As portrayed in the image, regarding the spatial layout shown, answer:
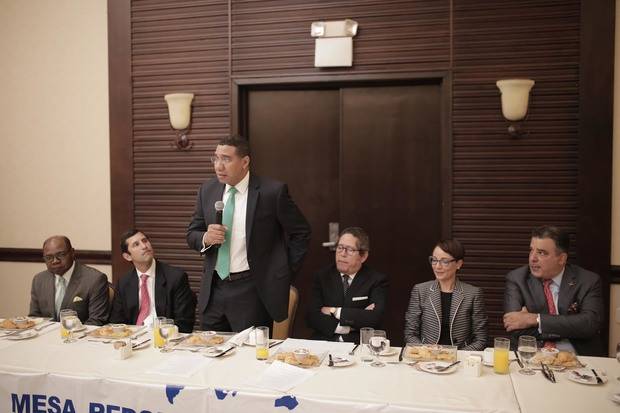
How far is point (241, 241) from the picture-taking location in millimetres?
3498

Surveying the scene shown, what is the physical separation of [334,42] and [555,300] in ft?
7.83

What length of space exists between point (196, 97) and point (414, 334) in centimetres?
261

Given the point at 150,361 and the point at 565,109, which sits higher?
the point at 565,109

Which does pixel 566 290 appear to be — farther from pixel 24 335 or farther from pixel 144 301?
pixel 24 335

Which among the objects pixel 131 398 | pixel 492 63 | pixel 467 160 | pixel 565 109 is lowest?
pixel 131 398

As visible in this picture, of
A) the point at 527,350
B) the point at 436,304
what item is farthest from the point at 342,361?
the point at 436,304

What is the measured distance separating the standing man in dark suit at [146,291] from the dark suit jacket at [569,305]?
1927 mm

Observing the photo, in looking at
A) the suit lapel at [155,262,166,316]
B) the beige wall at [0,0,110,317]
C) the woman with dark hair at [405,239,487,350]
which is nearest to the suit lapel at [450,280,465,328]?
the woman with dark hair at [405,239,487,350]

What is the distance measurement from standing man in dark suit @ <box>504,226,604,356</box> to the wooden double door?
1.28 metres

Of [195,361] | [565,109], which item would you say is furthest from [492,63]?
[195,361]

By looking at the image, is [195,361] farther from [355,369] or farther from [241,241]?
[241,241]

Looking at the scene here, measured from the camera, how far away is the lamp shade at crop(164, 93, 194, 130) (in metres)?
4.70

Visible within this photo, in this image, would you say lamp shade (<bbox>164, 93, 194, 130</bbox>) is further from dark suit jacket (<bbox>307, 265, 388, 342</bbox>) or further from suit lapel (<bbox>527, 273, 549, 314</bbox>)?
suit lapel (<bbox>527, 273, 549, 314</bbox>)

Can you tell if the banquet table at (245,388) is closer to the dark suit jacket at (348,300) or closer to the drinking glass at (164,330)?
the drinking glass at (164,330)
